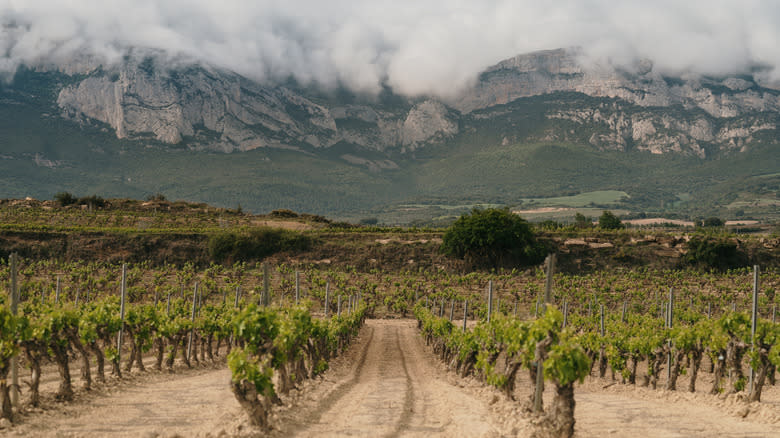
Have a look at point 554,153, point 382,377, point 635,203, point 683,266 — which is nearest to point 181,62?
point 554,153

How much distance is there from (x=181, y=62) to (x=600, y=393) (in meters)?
207

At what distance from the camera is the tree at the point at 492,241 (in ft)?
173

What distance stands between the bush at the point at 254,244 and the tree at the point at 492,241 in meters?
15.5

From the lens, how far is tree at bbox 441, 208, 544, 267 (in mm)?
52594

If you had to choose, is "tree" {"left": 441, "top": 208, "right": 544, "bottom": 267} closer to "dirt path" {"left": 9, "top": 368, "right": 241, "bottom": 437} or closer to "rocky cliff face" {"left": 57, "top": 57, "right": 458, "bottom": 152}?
"dirt path" {"left": 9, "top": 368, "right": 241, "bottom": 437}

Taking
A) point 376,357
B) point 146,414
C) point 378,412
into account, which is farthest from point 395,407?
point 376,357

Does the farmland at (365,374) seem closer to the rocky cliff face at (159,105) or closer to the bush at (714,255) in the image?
the bush at (714,255)

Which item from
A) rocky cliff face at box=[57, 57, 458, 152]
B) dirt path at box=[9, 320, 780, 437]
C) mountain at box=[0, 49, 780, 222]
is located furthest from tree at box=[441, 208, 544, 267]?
rocky cliff face at box=[57, 57, 458, 152]

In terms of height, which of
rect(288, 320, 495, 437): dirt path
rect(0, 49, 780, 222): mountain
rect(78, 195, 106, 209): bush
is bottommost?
rect(288, 320, 495, 437): dirt path

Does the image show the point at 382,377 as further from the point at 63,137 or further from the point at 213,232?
the point at 63,137

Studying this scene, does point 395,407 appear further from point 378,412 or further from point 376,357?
point 376,357

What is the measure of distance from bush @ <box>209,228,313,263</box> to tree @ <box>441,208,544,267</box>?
15.5 meters

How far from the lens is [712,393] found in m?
13.1

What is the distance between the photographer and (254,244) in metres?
55.0
